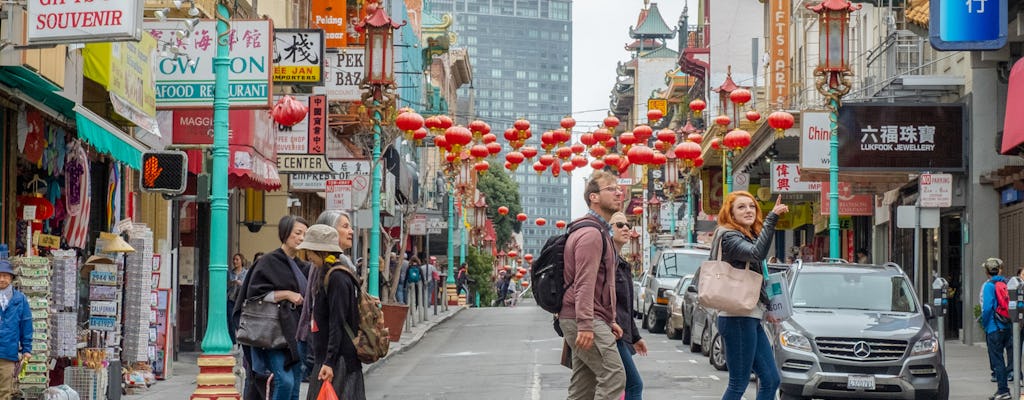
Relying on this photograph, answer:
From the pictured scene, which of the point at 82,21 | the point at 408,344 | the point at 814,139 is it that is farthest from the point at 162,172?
the point at 814,139

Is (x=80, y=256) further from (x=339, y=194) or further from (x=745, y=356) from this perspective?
(x=745, y=356)

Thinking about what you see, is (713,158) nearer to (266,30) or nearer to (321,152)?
(321,152)

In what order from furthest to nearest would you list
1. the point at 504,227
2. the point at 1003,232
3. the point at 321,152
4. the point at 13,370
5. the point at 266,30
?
the point at 504,227 → the point at 1003,232 → the point at 321,152 → the point at 266,30 → the point at 13,370

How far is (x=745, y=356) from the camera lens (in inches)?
432

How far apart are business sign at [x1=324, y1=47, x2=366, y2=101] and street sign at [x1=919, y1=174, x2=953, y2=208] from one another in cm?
1168

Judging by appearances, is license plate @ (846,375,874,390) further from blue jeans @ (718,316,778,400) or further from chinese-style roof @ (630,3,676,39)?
chinese-style roof @ (630,3,676,39)

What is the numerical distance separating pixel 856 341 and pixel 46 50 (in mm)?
8469

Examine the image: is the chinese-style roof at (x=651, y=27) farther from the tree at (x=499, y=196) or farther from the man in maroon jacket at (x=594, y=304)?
the man in maroon jacket at (x=594, y=304)

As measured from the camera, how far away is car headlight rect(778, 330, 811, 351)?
1627 centimetres

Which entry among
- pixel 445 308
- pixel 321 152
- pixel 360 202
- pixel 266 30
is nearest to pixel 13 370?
pixel 266 30

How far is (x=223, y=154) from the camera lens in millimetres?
15266

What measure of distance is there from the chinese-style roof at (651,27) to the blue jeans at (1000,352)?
125420 millimetres

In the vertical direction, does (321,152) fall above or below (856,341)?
above

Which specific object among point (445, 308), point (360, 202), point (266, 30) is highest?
point (266, 30)
